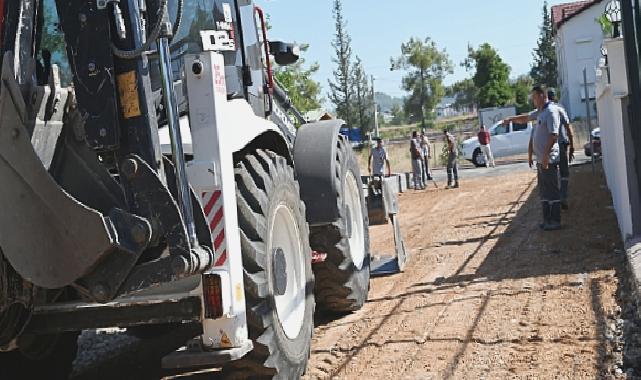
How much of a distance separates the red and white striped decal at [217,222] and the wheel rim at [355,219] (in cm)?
348

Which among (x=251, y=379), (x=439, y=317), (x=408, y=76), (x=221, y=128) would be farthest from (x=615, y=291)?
(x=408, y=76)

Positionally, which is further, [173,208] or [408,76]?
[408,76]

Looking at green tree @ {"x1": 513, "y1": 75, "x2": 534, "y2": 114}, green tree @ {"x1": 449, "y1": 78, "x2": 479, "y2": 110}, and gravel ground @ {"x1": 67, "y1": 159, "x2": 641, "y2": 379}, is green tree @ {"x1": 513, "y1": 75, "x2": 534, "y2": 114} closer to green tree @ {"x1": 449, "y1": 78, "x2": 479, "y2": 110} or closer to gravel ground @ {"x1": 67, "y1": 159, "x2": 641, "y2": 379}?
green tree @ {"x1": 449, "y1": 78, "x2": 479, "y2": 110}

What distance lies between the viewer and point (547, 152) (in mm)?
10711

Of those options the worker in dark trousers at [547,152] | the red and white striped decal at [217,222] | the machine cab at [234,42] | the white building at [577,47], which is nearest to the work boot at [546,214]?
the worker in dark trousers at [547,152]

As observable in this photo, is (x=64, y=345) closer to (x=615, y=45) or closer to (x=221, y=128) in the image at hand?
(x=221, y=128)

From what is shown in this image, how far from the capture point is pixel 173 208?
418 centimetres

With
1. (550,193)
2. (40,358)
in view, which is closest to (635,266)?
(550,193)

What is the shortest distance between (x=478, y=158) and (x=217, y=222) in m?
29.0

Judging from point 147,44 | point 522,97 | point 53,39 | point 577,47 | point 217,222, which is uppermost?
point 577,47

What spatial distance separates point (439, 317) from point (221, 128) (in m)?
3.21

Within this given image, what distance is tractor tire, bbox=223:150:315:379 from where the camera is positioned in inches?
191

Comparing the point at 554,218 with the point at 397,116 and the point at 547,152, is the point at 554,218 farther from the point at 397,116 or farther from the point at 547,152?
the point at 397,116

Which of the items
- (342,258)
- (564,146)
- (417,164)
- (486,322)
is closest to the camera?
(486,322)
